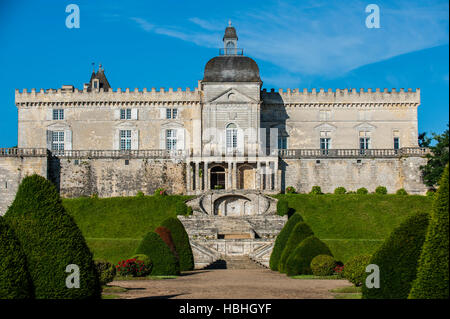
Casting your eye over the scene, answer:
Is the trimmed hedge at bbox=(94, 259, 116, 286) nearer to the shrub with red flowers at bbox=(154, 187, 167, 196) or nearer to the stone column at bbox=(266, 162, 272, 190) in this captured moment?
the shrub with red flowers at bbox=(154, 187, 167, 196)

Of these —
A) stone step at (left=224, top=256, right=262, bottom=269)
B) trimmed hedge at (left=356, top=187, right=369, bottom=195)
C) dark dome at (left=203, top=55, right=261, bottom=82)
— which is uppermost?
dark dome at (left=203, top=55, right=261, bottom=82)

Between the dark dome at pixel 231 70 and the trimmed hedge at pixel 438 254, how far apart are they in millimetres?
45479

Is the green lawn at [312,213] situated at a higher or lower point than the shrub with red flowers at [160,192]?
lower

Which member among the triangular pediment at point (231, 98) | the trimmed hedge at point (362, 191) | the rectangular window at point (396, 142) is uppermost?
the triangular pediment at point (231, 98)

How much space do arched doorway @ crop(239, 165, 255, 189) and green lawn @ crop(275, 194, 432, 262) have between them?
6.58 m

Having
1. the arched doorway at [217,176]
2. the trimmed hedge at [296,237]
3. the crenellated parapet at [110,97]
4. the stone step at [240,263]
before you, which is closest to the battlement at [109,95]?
the crenellated parapet at [110,97]

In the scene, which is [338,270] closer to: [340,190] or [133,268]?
[133,268]

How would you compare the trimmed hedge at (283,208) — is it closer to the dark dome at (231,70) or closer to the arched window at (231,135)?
the arched window at (231,135)

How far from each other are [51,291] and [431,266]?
7910mm

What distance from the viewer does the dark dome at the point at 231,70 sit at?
187 feet

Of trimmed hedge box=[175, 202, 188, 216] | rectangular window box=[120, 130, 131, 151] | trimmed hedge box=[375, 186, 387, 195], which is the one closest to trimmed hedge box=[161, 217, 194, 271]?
trimmed hedge box=[175, 202, 188, 216]

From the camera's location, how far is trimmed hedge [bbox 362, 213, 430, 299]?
14328mm
